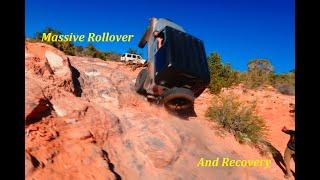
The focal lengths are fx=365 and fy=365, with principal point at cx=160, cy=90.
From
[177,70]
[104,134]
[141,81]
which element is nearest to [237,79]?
[141,81]

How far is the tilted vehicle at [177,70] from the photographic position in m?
8.99

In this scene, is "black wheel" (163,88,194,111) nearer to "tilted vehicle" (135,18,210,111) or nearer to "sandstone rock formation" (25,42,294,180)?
"tilted vehicle" (135,18,210,111)

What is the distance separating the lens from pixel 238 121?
1178 cm

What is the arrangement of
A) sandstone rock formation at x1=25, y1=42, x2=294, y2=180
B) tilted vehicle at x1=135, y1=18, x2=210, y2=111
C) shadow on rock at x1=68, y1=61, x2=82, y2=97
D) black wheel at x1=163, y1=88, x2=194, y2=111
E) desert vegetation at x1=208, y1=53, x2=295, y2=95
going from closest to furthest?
sandstone rock formation at x1=25, y1=42, x2=294, y2=180 < tilted vehicle at x1=135, y1=18, x2=210, y2=111 < black wheel at x1=163, y1=88, x2=194, y2=111 < shadow on rock at x1=68, y1=61, x2=82, y2=97 < desert vegetation at x1=208, y1=53, x2=295, y2=95

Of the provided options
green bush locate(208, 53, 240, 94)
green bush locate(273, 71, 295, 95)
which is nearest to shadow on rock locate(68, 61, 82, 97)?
green bush locate(208, 53, 240, 94)

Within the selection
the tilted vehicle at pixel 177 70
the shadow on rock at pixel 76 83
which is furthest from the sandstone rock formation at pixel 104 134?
the tilted vehicle at pixel 177 70

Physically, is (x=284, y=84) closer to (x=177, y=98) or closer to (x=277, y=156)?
(x=277, y=156)

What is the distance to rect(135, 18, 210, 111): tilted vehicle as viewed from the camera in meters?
8.99

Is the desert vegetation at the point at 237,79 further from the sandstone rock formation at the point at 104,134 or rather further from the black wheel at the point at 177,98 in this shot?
the black wheel at the point at 177,98

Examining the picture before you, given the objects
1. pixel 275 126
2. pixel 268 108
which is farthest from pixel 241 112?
pixel 268 108

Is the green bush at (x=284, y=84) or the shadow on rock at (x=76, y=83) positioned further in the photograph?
the green bush at (x=284, y=84)

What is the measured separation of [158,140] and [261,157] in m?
4.24

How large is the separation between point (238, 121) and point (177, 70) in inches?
153
